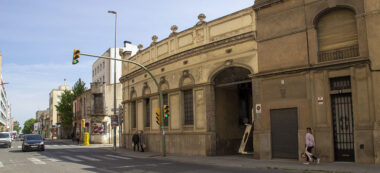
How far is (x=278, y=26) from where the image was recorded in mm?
16766

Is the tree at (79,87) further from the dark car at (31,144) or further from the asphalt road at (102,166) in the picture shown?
the asphalt road at (102,166)

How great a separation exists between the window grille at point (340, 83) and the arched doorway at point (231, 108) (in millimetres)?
5492

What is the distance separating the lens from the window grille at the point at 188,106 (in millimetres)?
21812

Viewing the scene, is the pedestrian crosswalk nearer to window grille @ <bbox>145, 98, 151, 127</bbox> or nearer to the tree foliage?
window grille @ <bbox>145, 98, 151, 127</bbox>

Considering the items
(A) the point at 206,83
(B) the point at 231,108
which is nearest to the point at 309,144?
(A) the point at 206,83

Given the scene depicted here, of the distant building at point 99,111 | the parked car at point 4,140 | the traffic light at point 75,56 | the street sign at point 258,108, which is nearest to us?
the street sign at point 258,108

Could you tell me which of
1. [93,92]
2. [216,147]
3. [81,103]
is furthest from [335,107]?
[81,103]

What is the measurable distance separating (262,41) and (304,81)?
318cm

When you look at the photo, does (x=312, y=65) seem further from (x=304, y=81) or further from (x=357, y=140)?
(x=357, y=140)

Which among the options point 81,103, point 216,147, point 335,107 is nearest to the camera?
point 335,107

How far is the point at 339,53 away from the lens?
48.4ft

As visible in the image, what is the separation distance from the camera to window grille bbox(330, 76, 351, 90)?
14.4m

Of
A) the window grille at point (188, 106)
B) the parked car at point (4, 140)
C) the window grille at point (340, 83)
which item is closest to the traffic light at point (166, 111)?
the window grille at point (188, 106)

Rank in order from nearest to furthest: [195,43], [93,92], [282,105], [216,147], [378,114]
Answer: [378,114], [282,105], [216,147], [195,43], [93,92]
